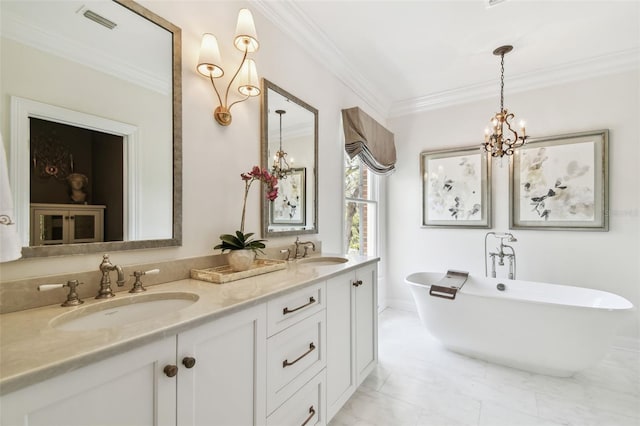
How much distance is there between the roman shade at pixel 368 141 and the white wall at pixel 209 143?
73 centimetres

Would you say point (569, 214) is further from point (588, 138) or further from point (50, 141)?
point (50, 141)

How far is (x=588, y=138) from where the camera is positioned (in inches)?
112

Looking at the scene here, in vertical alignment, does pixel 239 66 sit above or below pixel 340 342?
above

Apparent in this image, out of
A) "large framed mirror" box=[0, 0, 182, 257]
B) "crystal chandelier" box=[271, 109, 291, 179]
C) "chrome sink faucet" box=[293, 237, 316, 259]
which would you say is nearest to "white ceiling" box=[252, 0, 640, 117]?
"crystal chandelier" box=[271, 109, 291, 179]

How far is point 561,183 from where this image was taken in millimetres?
2926

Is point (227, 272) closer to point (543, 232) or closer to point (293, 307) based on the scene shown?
point (293, 307)

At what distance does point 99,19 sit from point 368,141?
88.2 inches

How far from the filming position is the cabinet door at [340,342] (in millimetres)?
1618

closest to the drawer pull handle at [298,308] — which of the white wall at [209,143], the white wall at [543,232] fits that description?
the white wall at [209,143]

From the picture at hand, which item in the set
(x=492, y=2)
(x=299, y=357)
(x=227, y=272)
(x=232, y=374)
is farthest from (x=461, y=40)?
(x=232, y=374)

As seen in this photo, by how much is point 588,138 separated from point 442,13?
202cm

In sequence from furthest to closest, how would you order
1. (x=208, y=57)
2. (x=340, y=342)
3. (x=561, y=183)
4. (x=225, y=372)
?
1. (x=561, y=183)
2. (x=340, y=342)
3. (x=208, y=57)
4. (x=225, y=372)

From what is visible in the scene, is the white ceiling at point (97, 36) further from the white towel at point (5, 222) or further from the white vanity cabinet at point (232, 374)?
the white vanity cabinet at point (232, 374)

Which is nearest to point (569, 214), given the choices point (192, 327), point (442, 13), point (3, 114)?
point (442, 13)
